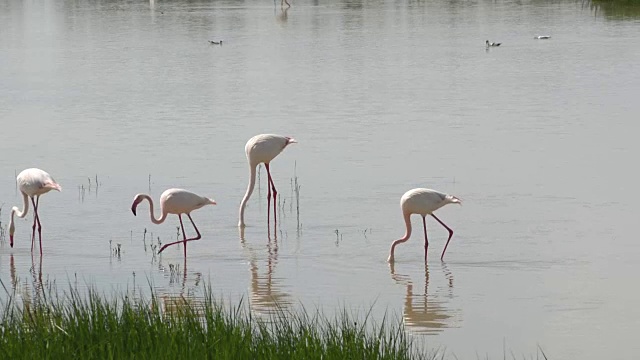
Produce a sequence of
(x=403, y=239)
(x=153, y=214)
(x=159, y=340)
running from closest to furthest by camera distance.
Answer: (x=159, y=340) → (x=403, y=239) → (x=153, y=214)

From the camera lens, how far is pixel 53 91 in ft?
61.9

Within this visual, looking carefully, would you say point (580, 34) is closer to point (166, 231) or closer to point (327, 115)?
point (327, 115)

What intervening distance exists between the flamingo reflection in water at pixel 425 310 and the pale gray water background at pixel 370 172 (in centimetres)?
2

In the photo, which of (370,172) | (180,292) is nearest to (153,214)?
(180,292)

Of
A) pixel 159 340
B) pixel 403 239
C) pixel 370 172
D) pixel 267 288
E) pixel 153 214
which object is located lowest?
pixel 370 172

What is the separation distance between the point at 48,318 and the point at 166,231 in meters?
4.21

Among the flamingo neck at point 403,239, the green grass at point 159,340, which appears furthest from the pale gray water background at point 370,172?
the green grass at point 159,340

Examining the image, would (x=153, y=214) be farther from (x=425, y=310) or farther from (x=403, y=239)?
(x=425, y=310)

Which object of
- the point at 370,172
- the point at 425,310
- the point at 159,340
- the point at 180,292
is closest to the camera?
the point at 159,340

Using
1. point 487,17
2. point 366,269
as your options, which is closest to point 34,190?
point 366,269

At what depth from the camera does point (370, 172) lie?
1144cm

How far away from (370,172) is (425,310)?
13.7ft

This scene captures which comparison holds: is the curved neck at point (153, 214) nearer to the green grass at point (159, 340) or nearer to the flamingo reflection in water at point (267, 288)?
the flamingo reflection in water at point (267, 288)

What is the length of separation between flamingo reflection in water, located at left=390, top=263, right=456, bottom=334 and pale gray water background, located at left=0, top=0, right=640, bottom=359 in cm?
2
